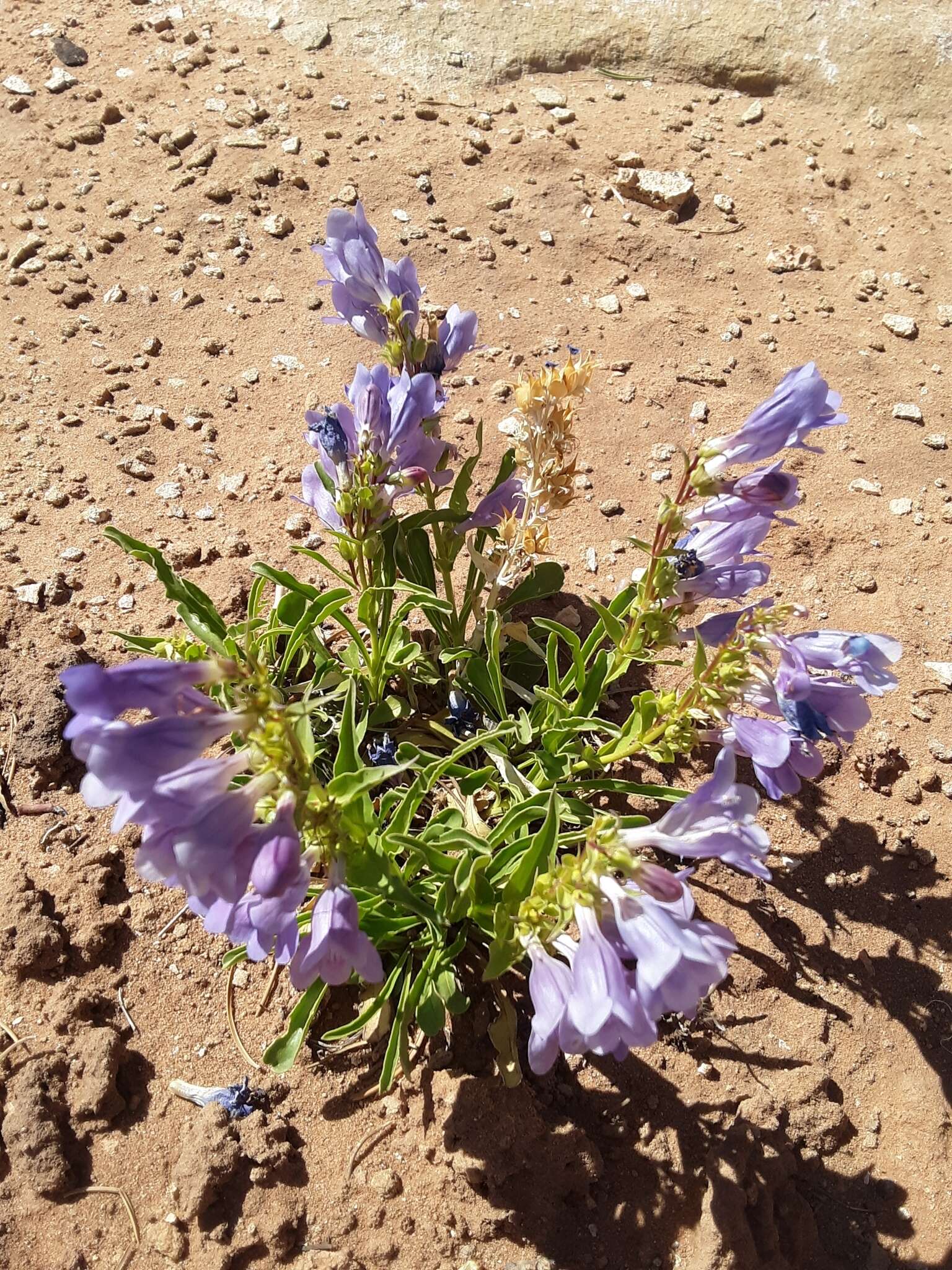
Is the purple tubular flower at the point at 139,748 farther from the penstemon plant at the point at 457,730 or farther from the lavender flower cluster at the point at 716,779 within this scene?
the lavender flower cluster at the point at 716,779

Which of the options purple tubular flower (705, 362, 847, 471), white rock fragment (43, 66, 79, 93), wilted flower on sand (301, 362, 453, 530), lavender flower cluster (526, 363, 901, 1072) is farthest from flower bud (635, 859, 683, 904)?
white rock fragment (43, 66, 79, 93)

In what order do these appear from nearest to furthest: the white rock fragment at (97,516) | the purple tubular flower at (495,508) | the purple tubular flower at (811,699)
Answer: the purple tubular flower at (811,699) < the purple tubular flower at (495,508) < the white rock fragment at (97,516)

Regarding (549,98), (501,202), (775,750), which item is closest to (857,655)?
(775,750)

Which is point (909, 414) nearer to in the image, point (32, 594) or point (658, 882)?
point (658, 882)

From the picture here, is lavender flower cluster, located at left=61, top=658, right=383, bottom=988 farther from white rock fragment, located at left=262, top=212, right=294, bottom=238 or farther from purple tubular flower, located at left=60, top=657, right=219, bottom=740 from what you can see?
white rock fragment, located at left=262, top=212, right=294, bottom=238

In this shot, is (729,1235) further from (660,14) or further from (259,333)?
(660,14)

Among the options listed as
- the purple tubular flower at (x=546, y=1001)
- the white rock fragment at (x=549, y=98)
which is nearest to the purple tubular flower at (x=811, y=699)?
the purple tubular flower at (x=546, y=1001)
